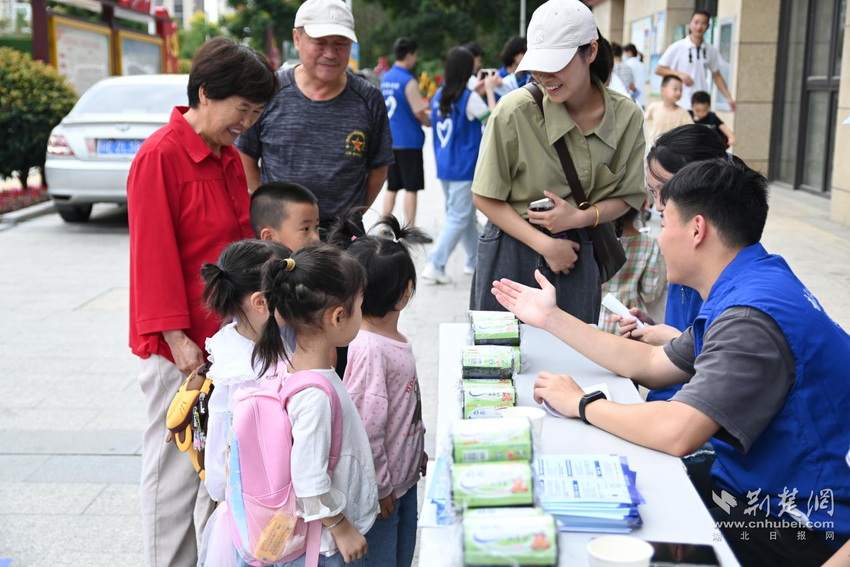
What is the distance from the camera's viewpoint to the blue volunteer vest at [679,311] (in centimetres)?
277

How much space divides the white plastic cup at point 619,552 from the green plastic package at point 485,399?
22.6 inches

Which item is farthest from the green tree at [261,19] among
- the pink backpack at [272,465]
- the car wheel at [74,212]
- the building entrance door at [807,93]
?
the pink backpack at [272,465]

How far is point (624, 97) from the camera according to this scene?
Answer: 321 cm

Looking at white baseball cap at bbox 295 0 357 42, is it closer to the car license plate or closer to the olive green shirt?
the olive green shirt

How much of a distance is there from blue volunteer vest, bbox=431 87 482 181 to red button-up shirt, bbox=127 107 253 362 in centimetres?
444

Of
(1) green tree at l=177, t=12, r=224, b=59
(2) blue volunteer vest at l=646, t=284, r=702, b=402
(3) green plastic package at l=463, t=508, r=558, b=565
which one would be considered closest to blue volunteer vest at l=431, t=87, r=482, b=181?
(2) blue volunteer vest at l=646, t=284, r=702, b=402

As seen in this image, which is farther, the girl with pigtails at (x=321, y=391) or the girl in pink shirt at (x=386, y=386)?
the girl in pink shirt at (x=386, y=386)

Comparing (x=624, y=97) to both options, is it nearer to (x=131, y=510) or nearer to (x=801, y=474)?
(x=801, y=474)

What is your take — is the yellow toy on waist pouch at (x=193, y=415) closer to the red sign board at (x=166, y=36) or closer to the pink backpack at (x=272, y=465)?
the pink backpack at (x=272, y=465)

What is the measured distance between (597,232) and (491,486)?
6.14 ft

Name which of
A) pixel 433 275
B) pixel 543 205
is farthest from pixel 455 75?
pixel 543 205

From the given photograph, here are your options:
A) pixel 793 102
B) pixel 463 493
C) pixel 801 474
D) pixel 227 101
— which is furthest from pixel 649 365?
pixel 793 102

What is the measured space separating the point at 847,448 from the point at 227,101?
6.42 ft

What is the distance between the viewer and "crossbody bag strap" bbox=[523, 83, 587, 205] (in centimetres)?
310
